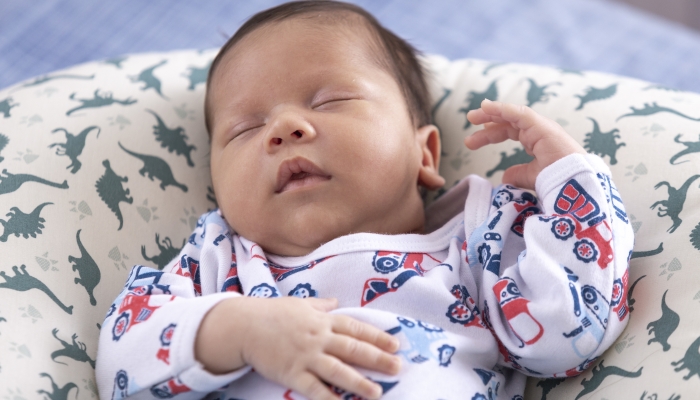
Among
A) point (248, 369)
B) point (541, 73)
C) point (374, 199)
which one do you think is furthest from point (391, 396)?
point (541, 73)

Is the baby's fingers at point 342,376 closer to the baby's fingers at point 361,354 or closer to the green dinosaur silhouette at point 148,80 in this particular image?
the baby's fingers at point 361,354

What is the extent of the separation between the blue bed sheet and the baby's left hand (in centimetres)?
90

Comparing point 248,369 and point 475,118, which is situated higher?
point 475,118

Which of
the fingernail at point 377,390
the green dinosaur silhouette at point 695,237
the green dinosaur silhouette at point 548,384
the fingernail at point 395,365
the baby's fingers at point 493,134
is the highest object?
the baby's fingers at point 493,134

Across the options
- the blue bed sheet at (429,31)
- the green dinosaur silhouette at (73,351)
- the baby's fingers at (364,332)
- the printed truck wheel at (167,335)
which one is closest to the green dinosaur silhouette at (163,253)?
the green dinosaur silhouette at (73,351)

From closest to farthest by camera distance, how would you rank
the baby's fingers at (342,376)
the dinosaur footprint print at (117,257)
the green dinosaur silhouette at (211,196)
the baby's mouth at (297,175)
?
1. the baby's fingers at (342,376)
2. the baby's mouth at (297,175)
3. the dinosaur footprint print at (117,257)
4. the green dinosaur silhouette at (211,196)

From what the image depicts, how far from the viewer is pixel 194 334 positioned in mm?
873

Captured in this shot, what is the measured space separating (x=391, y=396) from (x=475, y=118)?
46cm

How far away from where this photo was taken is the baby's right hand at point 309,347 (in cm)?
84

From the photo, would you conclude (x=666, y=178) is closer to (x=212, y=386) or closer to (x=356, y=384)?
(x=356, y=384)

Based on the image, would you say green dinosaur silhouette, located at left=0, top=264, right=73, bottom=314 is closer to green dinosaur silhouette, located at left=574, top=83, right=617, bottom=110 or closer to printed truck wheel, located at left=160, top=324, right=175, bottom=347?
printed truck wheel, located at left=160, top=324, right=175, bottom=347

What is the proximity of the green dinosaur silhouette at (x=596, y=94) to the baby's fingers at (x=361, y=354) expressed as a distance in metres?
0.68

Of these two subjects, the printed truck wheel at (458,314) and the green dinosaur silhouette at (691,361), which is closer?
the green dinosaur silhouette at (691,361)

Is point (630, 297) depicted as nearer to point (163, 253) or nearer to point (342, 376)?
point (342, 376)
